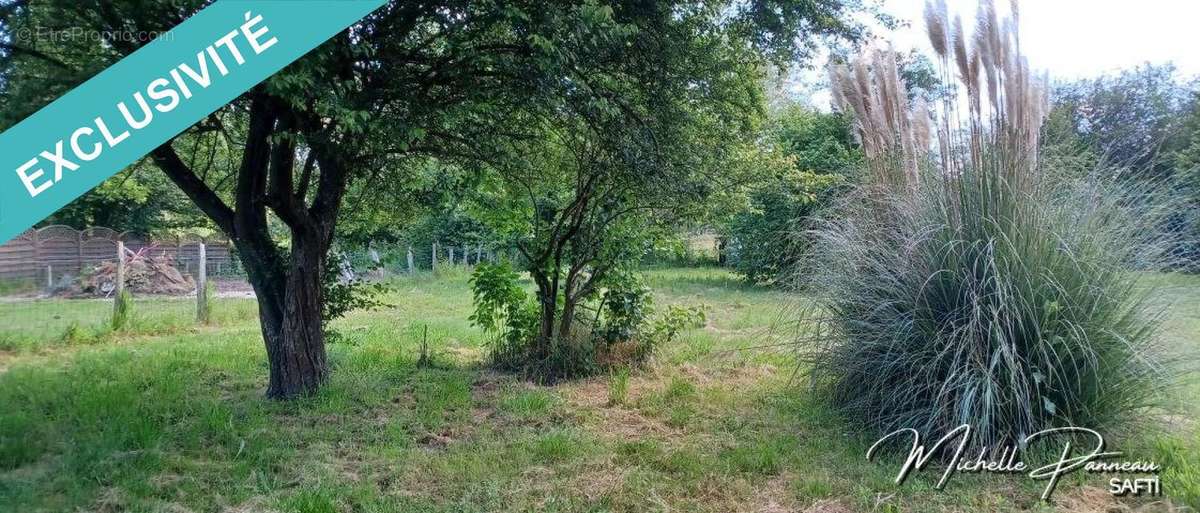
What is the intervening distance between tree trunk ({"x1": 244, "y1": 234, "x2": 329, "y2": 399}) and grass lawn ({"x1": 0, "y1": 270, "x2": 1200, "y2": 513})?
193mm

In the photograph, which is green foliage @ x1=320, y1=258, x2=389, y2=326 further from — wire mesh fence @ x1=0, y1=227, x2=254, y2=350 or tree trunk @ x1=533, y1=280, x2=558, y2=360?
tree trunk @ x1=533, y1=280, x2=558, y2=360

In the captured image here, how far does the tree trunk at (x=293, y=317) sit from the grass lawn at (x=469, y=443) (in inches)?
7.6

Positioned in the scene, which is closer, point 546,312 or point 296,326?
point 296,326

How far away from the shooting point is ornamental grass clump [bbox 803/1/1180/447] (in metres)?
2.79

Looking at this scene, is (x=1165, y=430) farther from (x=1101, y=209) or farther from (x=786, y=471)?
(x=786, y=471)

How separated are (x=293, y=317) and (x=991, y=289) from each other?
14.5 ft

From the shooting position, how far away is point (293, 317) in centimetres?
445

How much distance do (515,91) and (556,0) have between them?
577 millimetres

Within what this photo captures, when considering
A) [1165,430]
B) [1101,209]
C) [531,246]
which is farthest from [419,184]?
[1165,430]

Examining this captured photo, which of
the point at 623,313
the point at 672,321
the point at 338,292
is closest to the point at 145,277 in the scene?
the point at 338,292

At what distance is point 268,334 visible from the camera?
4531 millimetres

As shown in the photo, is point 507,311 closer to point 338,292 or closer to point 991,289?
point 338,292

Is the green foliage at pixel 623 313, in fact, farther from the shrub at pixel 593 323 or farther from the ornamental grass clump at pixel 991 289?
the ornamental grass clump at pixel 991 289

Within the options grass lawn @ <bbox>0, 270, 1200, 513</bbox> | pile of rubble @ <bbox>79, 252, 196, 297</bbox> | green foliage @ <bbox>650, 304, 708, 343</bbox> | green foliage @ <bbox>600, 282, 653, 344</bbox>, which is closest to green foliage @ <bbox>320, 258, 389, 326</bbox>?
grass lawn @ <bbox>0, 270, 1200, 513</bbox>
